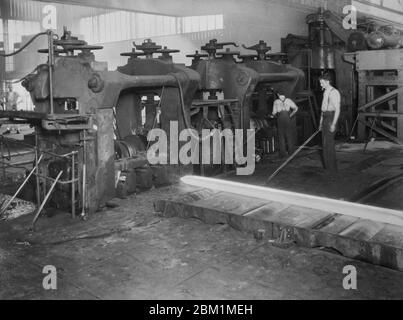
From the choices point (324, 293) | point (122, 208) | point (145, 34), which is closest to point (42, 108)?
point (122, 208)

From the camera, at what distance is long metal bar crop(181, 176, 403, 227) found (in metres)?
4.38

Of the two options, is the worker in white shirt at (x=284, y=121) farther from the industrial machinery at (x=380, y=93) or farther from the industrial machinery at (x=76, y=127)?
the industrial machinery at (x=76, y=127)

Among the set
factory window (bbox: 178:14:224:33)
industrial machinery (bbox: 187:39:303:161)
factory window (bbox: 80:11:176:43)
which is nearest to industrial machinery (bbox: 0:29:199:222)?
industrial machinery (bbox: 187:39:303:161)

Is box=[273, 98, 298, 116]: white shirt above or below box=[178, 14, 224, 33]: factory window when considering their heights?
below

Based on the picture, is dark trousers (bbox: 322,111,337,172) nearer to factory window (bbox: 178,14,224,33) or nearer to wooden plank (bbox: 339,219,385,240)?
wooden plank (bbox: 339,219,385,240)

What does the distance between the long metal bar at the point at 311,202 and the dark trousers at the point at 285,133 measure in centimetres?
357

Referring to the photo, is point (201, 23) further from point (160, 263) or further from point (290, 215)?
point (160, 263)

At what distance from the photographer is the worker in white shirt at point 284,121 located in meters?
9.09

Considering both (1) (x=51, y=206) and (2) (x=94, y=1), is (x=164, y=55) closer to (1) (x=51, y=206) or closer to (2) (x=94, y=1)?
(2) (x=94, y=1)

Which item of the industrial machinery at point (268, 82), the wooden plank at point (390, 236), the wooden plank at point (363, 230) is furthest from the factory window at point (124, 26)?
the wooden plank at point (390, 236)

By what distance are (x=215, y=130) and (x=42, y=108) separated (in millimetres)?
2985

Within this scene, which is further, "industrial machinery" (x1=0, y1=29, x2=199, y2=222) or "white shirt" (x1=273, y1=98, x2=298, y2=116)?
"white shirt" (x1=273, y1=98, x2=298, y2=116)
